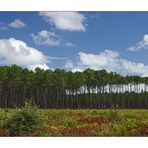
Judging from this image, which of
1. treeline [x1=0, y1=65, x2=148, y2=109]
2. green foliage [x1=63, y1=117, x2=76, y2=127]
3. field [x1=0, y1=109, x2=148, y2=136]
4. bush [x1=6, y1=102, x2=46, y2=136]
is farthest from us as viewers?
green foliage [x1=63, y1=117, x2=76, y2=127]

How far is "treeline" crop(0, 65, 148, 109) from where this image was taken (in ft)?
43.2

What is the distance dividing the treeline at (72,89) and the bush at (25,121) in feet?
2.50

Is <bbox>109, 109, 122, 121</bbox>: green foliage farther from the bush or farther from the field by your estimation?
the bush

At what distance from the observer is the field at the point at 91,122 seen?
1259cm

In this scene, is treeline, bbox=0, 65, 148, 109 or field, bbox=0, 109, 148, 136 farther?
treeline, bbox=0, 65, 148, 109

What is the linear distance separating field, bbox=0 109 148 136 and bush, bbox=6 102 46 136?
10cm

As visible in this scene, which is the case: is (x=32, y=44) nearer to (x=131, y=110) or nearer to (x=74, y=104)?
(x=74, y=104)

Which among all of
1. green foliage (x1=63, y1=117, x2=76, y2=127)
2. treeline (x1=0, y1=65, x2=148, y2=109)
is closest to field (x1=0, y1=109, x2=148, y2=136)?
green foliage (x1=63, y1=117, x2=76, y2=127)

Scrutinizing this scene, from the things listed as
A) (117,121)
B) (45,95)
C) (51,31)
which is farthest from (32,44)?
(117,121)

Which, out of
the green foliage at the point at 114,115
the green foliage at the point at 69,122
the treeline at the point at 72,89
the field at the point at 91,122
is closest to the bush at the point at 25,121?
the field at the point at 91,122

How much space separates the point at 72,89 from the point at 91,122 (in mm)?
1130

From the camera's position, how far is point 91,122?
14188 mm

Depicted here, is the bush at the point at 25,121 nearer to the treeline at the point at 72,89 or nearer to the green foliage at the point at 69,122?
the treeline at the point at 72,89
